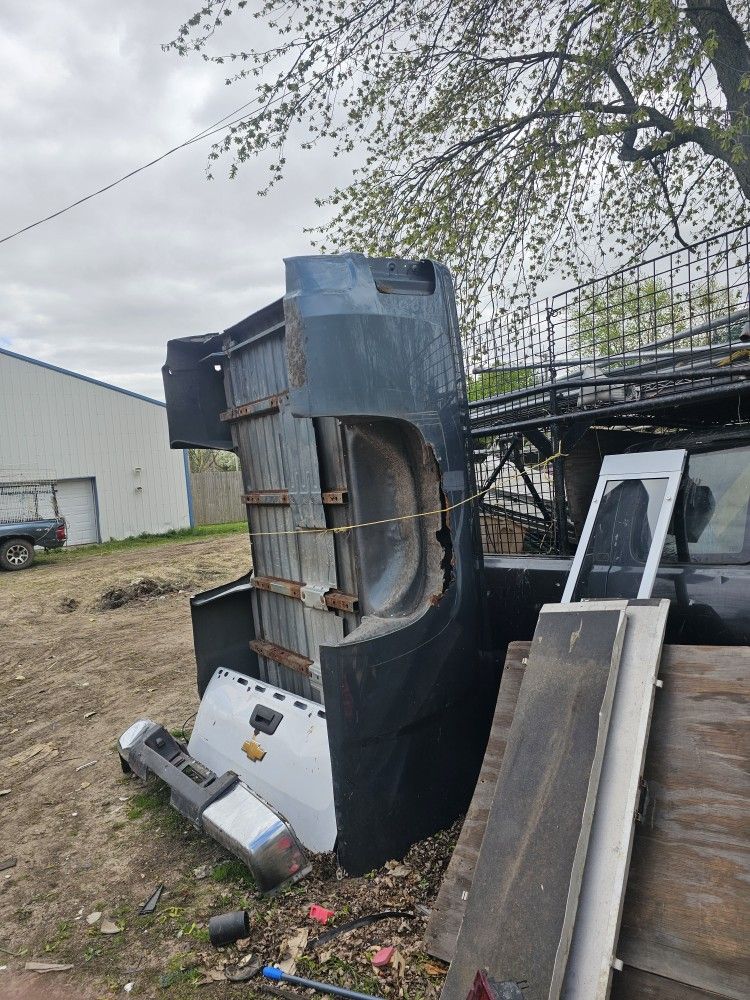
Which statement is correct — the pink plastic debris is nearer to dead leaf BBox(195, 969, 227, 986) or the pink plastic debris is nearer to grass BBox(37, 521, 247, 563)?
dead leaf BBox(195, 969, 227, 986)

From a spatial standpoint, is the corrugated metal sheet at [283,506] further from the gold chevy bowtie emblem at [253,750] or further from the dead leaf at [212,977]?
the dead leaf at [212,977]

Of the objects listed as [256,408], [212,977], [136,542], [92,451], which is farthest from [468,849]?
A: [92,451]

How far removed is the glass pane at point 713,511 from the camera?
2.85 metres

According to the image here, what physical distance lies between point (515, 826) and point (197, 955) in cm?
143

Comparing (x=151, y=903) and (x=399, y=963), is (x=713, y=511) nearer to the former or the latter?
(x=399, y=963)

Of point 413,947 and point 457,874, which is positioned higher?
point 457,874

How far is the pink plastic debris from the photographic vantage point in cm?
273

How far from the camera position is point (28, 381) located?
19.7 meters

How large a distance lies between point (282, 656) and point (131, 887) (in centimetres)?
149

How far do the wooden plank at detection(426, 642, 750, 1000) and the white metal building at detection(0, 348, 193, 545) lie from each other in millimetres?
19908

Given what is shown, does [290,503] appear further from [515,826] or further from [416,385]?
[515,826]

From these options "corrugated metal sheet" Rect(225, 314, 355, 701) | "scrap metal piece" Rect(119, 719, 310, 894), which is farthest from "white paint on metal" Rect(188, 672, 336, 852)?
"corrugated metal sheet" Rect(225, 314, 355, 701)

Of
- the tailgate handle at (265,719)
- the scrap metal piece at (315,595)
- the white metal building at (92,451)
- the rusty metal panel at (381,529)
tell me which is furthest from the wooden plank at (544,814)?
the white metal building at (92,451)

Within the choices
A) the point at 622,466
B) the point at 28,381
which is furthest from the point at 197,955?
the point at 28,381
